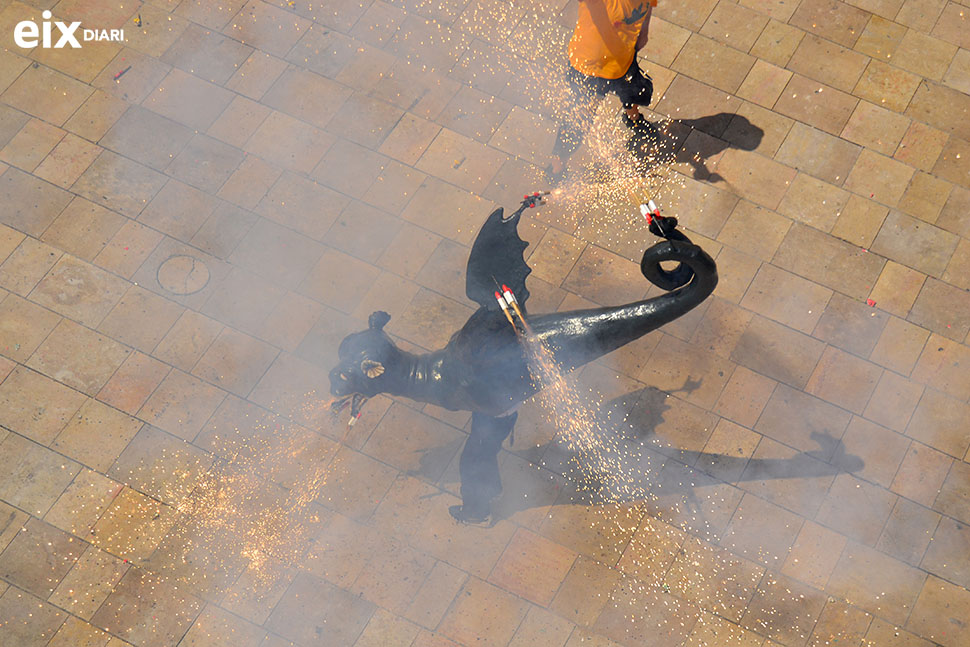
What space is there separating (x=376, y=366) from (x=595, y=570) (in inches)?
131

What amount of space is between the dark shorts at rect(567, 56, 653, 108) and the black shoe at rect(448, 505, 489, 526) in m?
4.93

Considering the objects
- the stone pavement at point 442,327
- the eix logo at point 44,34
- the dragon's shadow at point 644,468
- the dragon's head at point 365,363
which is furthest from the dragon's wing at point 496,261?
the eix logo at point 44,34

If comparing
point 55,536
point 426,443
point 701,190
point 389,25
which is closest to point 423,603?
point 426,443

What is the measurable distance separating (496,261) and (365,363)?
1.36 meters

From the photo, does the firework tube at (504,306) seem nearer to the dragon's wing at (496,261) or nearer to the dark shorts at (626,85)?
the dragon's wing at (496,261)

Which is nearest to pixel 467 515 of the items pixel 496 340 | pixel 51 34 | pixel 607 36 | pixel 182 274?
pixel 496 340

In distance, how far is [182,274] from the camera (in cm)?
1051

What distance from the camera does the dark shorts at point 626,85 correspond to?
1059 centimetres

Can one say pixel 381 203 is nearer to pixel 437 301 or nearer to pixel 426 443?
pixel 437 301

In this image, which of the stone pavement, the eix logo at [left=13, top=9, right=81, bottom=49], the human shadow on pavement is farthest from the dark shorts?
the eix logo at [left=13, top=9, right=81, bottom=49]

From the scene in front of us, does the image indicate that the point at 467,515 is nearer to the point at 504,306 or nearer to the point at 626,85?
the point at 504,306

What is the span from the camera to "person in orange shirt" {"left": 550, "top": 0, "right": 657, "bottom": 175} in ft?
32.2

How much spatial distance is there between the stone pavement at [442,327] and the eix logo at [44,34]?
0.16 metres

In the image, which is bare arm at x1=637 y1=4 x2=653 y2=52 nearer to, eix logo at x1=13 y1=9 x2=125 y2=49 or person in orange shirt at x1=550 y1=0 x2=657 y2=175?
person in orange shirt at x1=550 y1=0 x2=657 y2=175
